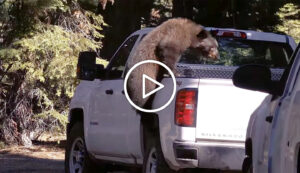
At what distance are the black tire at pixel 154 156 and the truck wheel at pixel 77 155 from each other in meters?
2.37

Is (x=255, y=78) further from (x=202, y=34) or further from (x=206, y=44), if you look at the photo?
(x=202, y=34)

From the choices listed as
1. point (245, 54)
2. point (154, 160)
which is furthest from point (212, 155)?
point (245, 54)

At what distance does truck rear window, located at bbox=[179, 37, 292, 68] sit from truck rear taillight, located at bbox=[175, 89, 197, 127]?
1.52 metres

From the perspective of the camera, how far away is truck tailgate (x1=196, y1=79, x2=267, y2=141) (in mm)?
8039

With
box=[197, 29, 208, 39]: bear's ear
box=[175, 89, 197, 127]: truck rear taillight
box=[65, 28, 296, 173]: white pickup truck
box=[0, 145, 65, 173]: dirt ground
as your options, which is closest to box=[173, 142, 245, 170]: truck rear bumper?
box=[65, 28, 296, 173]: white pickup truck

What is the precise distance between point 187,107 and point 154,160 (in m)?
0.97

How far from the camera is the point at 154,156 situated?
345 inches

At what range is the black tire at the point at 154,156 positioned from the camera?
8414 millimetres

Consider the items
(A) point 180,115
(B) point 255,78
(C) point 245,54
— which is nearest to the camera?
(B) point 255,78

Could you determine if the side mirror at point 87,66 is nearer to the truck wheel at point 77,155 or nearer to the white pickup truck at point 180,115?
the white pickup truck at point 180,115

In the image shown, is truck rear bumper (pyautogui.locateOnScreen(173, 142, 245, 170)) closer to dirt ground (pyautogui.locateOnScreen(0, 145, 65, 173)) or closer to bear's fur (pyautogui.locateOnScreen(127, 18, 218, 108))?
bear's fur (pyautogui.locateOnScreen(127, 18, 218, 108))
